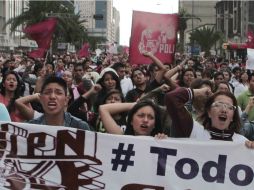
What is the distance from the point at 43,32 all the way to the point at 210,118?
752cm

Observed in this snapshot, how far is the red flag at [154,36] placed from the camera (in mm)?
8500

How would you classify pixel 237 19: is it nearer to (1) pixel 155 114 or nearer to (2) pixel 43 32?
(2) pixel 43 32

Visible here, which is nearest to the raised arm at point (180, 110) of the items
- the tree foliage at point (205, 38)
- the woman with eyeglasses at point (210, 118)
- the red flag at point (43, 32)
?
the woman with eyeglasses at point (210, 118)

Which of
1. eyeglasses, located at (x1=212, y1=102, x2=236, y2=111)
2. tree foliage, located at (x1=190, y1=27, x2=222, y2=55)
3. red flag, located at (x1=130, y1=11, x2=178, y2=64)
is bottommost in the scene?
eyeglasses, located at (x1=212, y1=102, x2=236, y2=111)

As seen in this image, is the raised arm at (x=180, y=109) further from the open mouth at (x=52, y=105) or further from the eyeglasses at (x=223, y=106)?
the open mouth at (x=52, y=105)

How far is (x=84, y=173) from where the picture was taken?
431 centimetres

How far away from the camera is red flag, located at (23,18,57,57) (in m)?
11.3

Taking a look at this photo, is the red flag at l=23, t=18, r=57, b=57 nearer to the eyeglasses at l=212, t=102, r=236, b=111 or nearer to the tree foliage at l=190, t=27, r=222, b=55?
the eyeglasses at l=212, t=102, r=236, b=111

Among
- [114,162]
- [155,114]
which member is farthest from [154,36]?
[114,162]

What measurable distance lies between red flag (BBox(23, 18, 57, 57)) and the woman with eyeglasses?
7260mm

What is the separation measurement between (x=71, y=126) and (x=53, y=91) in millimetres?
313

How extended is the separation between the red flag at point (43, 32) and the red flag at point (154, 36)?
306 centimetres

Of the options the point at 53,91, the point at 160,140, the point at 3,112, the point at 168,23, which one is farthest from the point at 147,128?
the point at 168,23

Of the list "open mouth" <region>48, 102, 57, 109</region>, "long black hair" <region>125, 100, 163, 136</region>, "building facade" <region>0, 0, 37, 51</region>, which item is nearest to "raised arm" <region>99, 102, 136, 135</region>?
"long black hair" <region>125, 100, 163, 136</region>
